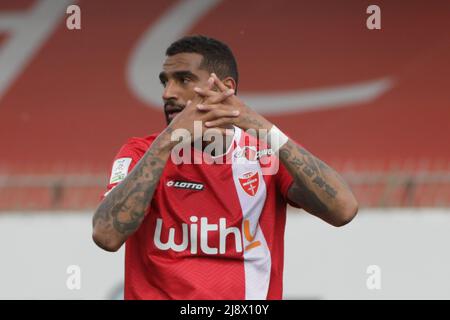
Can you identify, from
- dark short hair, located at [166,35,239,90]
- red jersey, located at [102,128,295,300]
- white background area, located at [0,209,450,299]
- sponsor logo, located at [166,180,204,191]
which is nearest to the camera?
red jersey, located at [102,128,295,300]

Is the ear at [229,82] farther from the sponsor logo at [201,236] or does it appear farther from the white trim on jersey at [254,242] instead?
the sponsor logo at [201,236]

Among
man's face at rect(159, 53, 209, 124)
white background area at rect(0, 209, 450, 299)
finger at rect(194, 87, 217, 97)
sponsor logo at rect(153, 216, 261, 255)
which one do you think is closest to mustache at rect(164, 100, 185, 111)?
man's face at rect(159, 53, 209, 124)

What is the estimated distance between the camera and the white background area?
6.20 metres

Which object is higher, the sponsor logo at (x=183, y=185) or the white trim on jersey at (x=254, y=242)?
the sponsor logo at (x=183, y=185)

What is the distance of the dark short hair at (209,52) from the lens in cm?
327

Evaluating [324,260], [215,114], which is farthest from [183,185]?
[324,260]

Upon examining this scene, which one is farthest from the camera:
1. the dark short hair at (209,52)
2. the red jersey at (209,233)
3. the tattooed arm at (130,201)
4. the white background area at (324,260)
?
the white background area at (324,260)

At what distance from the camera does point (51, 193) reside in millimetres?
7543

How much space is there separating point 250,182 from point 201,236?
0.94ft

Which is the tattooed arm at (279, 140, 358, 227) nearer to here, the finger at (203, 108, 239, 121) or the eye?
the finger at (203, 108, 239, 121)

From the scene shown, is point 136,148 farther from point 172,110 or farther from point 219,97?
point 219,97

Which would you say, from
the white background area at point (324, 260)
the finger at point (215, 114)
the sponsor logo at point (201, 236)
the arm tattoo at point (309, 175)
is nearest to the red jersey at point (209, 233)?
the sponsor logo at point (201, 236)
